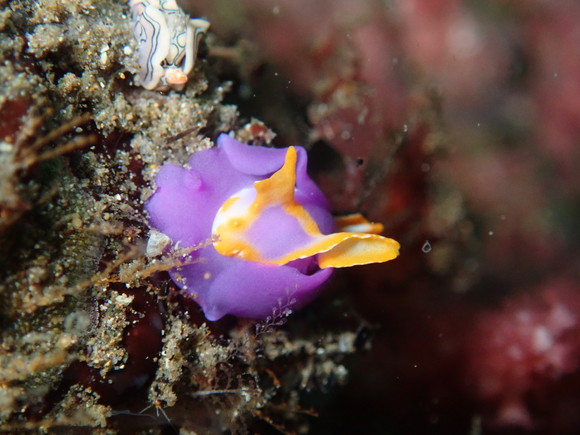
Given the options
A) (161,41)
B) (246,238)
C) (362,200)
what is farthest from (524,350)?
(161,41)

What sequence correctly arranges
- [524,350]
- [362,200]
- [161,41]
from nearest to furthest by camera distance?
[161,41]
[362,200]
[524,350]

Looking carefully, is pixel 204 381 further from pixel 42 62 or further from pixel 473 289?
pixel 473 289

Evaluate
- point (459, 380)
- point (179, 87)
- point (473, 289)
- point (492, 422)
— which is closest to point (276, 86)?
point (179, 87)

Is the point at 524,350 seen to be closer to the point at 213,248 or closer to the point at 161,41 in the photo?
the point at 213,248

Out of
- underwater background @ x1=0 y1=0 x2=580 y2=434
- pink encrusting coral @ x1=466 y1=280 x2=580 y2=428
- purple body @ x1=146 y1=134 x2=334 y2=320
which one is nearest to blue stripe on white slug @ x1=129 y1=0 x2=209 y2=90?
underwater background @ x1=0 y1=0 x2=580 y2=434

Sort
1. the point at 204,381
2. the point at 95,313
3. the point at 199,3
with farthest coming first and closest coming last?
the point at 199,3
the point at 204,381
the point at 95,313

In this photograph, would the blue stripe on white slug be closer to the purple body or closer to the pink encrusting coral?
the purple body
